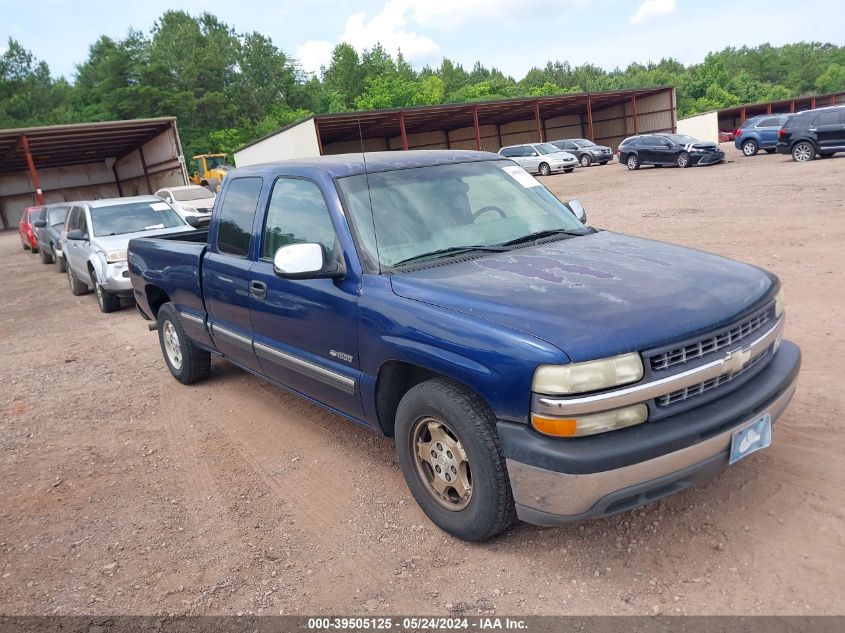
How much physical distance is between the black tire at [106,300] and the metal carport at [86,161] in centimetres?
1926

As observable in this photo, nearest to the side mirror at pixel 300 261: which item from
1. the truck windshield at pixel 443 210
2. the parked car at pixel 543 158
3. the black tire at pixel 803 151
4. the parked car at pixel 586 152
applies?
the truck windshield at pixel 443 210

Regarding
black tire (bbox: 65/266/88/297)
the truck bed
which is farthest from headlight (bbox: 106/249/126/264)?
the truck bed

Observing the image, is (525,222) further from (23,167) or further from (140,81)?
(140,81)

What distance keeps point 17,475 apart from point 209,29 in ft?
305

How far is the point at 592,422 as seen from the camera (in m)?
2.50

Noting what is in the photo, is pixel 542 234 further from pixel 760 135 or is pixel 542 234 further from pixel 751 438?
pixel 760 135

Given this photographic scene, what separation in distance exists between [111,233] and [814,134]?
20.9 m

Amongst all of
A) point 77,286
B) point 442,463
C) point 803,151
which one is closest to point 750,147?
point 803,151

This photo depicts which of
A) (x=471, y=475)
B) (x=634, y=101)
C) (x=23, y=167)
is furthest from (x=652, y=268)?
(x=23, y=167)

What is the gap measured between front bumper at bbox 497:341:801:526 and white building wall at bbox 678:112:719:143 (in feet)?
155

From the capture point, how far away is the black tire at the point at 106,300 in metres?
9.92

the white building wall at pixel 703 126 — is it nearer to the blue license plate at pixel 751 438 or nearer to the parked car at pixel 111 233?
the parked car at pixel 111 233

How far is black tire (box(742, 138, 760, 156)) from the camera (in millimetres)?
27031

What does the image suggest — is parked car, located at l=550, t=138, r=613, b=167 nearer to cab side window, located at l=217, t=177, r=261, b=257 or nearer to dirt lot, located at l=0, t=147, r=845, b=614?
dirt lot, located at l=0, t=147, r=845, b=614
